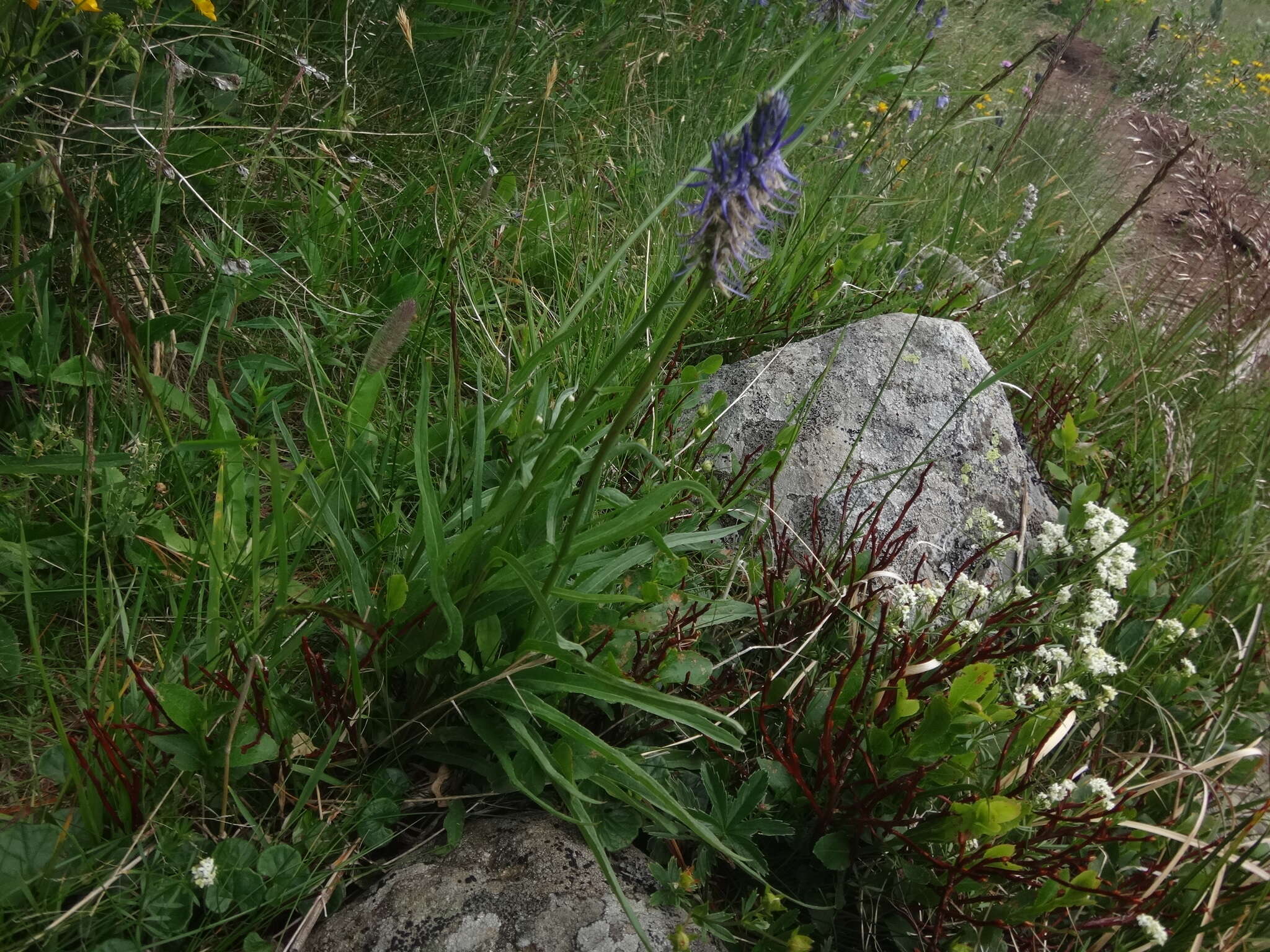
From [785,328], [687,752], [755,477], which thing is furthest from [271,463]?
[785,328]

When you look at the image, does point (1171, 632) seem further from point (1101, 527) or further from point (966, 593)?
point (966, 593)

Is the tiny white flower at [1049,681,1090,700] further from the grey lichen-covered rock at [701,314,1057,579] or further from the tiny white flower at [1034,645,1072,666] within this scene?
the grey lichen-covered rock at [701,314,1057,579]

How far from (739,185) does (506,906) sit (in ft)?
3.55

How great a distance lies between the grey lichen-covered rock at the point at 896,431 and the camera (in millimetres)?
2248

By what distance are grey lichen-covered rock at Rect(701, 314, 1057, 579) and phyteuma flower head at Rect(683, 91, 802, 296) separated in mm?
1334

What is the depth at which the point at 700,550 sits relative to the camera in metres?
1.94

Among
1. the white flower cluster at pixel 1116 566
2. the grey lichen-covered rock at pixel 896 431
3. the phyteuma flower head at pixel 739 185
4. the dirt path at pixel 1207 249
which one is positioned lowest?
the grey lichen-covered rock at pixel 896 431

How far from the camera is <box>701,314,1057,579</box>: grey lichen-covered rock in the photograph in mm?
2248

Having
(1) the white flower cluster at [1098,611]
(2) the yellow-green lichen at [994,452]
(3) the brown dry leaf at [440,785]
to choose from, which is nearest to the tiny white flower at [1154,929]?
(1) the white flower cluster at [1098,611]

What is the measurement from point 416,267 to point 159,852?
1.50 metres

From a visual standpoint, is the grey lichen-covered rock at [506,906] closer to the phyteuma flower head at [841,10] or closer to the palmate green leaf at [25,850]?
the palmate green leaf at [25,850]

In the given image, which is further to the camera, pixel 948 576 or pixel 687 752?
pixel 948 576

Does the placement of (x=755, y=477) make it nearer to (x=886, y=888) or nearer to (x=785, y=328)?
(x=785, y=328)

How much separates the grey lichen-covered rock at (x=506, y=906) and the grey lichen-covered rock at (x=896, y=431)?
1.04 m
